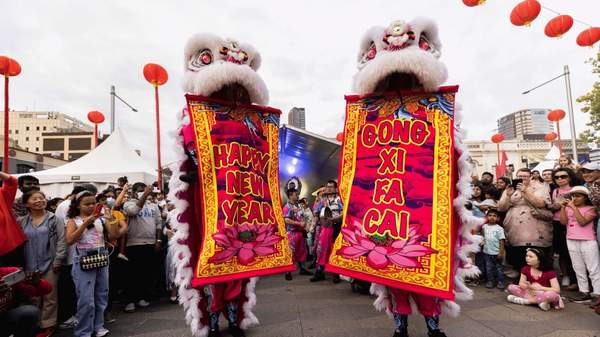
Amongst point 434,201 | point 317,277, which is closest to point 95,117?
point 317,277

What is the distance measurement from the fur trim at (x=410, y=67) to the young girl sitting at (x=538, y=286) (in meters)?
2.56

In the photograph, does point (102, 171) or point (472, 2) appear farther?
point (102, 171)

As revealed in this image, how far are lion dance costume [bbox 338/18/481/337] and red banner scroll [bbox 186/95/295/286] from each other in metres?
0.88

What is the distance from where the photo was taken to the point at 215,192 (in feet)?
8.18

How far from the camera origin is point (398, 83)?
2.54 m

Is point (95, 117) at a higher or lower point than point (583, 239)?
higher

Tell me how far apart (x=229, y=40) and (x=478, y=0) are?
499 centimetres

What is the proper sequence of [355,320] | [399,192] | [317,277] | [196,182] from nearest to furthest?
1. [399,192]
2. [196,182]
3. [355,320]
4. [317,277]

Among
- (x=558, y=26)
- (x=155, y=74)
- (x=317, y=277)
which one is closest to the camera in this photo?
(x=317, y=277)

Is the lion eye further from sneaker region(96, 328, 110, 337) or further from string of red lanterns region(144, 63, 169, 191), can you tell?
string of red lanterns region(144, 63, 169, 191)

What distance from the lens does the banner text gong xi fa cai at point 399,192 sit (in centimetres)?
215

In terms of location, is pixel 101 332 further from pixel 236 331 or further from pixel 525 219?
pixel 525 219

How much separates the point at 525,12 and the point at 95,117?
11.7 meters

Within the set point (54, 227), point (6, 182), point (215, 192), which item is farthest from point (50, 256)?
point (215, 192)
